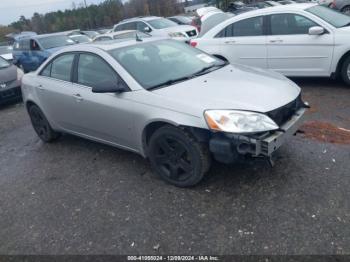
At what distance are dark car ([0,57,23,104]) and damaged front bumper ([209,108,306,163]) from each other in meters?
7.07

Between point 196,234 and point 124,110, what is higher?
point 124,110

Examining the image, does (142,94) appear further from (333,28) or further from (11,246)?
(333,28)

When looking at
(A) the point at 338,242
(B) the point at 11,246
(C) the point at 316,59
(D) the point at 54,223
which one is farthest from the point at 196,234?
(C) the point at 316,59

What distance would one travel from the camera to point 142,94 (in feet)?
12.2

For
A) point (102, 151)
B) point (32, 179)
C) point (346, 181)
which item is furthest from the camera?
point (102, 151)

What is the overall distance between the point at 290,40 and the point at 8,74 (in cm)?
683

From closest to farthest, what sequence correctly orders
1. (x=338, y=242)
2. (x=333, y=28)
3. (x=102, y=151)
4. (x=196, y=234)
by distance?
1. (x=338, y=242)
2. (x=196, y=234)
3. (x=102, y=151)
4. (x=333, y=28)

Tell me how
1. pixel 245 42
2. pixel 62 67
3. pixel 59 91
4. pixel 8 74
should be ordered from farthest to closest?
pixel 8 74 < pixel 245 42 < pixel 62 67 < pixel 59 91

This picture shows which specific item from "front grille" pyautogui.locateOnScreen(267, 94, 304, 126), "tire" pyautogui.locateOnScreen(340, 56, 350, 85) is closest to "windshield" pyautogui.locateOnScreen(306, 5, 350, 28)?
"tire" pyautogui.locateOnScreen(340, 56, 350, 85)

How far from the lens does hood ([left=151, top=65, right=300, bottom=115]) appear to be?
3303mm

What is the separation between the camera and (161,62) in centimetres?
423

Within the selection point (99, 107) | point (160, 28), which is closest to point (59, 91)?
point (99, 107)

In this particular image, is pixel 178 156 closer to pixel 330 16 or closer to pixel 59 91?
pixel 59 91

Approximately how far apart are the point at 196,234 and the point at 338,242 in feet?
3.77
